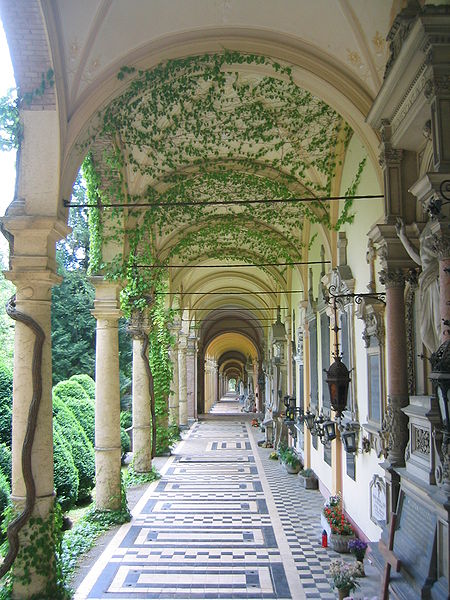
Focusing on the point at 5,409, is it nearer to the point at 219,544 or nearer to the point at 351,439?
the point at 219,544

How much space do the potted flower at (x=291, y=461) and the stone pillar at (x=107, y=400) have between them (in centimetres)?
663

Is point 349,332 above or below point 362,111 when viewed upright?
below

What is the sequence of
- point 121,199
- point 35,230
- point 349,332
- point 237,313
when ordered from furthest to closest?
point 237,313 → point 121,199 → point 349,332 → point 35,230

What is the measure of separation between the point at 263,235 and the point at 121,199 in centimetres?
650

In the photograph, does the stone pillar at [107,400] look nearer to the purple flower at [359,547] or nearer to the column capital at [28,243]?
the column capital at [28,243]

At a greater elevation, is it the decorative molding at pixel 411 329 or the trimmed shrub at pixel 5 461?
the decorative molding at pixel 411 329

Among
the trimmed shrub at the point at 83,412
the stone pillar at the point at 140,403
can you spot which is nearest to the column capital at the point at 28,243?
the stone pillar at the point at 140,403

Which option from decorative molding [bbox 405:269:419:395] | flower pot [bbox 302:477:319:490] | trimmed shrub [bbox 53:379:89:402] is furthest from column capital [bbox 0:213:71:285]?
flower pot [bbox 302:477:319:490]

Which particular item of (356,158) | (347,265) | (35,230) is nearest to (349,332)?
(347,265)

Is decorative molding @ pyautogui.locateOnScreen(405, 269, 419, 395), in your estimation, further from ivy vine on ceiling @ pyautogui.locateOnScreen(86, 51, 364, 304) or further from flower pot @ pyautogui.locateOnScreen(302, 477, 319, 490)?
flower pot @ pyautogui.locateOnScreen(302, 477, 319, 490)

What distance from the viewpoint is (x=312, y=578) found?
8.16m

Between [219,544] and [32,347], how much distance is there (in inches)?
201

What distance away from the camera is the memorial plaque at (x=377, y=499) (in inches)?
305

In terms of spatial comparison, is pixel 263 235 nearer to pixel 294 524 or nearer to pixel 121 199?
pixel 121 199
